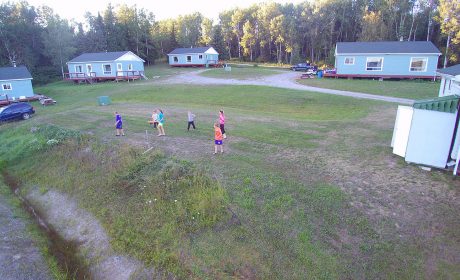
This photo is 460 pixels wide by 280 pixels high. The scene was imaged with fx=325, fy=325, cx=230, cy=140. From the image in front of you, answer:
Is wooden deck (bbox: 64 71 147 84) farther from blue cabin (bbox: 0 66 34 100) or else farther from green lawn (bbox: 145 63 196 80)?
blue cabin (bbox: 0 66 34 100)

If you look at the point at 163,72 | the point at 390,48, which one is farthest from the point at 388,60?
the point at 163,72

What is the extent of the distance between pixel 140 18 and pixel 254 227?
2939 inches

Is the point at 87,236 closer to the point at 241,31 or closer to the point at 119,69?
the point at 119,69

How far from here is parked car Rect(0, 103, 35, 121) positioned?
88.1 feet

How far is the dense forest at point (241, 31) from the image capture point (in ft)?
176

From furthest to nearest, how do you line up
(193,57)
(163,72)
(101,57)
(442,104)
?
(193,57) < (163,72) < (101,57) < (442,104)

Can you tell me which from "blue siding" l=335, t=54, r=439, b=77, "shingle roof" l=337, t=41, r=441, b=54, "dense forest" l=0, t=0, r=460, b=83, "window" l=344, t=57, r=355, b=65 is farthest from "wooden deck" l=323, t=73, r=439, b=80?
"dense forest" l=0, t=0, r=460, b=83

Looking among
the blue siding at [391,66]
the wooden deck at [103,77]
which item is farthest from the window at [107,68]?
the blue siding at [391,66]

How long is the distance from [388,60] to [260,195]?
3650 cm

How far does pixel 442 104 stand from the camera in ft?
40.6

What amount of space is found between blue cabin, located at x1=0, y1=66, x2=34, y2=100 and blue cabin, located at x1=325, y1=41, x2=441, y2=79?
1491 inches

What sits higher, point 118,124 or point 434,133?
point 434,133

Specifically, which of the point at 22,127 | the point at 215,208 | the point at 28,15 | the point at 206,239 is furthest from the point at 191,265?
the point at 28,15

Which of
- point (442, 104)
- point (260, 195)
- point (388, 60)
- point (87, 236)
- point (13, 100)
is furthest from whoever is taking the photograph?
point (388, 60)
